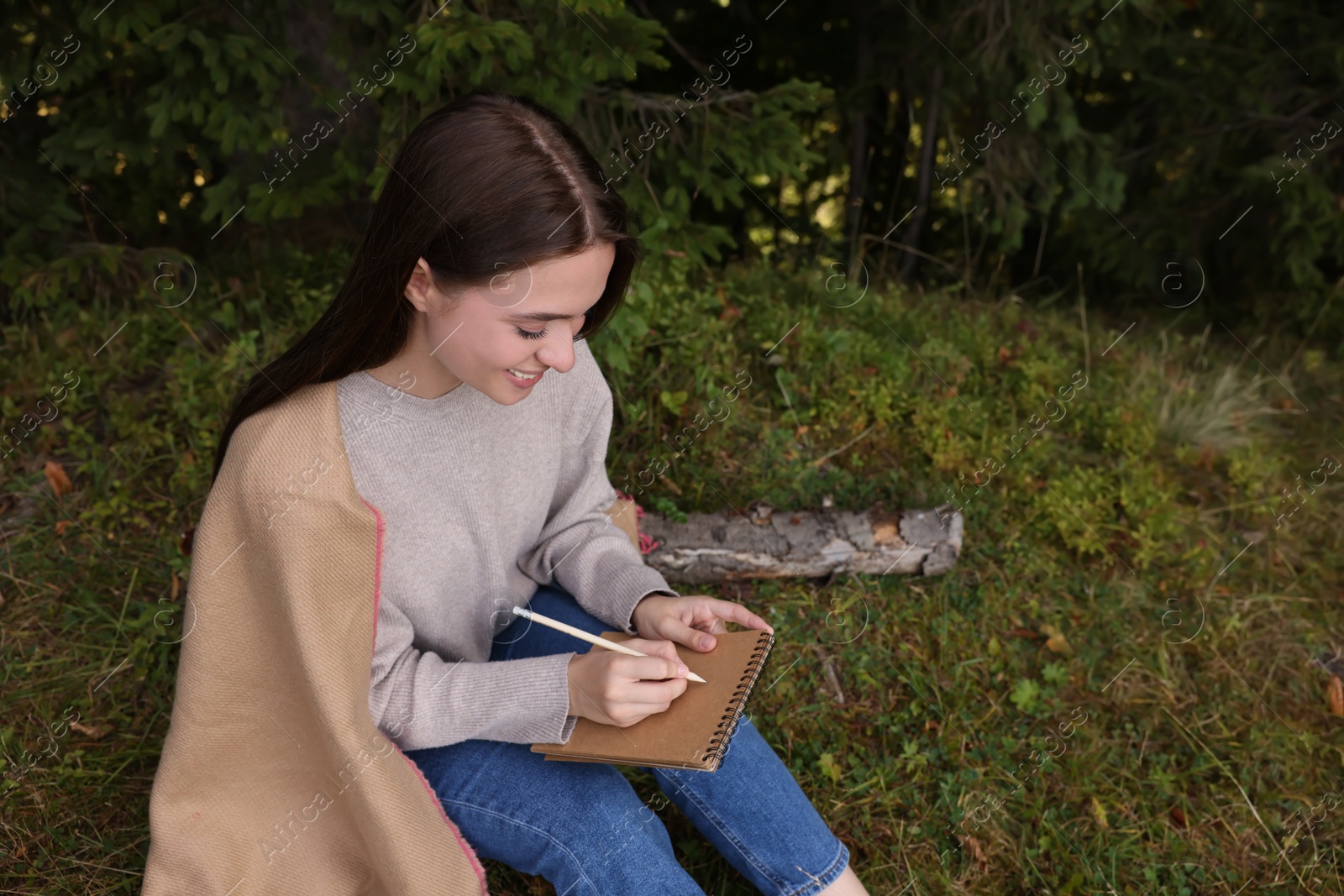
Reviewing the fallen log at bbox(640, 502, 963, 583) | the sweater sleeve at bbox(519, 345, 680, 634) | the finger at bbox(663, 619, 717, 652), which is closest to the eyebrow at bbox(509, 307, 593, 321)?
the sweater sleeve at bbox(519, 345, 680, 634)

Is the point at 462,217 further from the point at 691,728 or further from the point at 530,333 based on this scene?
the point at 691,728

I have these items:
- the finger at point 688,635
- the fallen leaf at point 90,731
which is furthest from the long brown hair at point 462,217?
the fallen leaf at point 90,731

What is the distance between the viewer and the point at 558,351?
1776mm

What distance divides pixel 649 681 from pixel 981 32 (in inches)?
131

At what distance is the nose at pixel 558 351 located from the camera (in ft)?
5.79

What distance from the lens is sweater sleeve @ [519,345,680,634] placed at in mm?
2213

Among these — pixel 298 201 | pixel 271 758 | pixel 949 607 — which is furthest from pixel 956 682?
pixel 298 201

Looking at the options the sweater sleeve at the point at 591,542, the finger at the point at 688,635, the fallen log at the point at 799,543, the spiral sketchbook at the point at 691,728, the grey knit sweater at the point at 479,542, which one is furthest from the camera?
the fallen log at the point at 799,543

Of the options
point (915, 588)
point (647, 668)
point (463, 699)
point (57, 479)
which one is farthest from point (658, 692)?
point (57, 479)

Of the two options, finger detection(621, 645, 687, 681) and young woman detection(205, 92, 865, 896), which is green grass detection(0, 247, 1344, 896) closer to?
young woman detection(205, 92, 865, 896)

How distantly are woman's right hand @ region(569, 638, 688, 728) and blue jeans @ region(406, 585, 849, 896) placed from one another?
16 cm

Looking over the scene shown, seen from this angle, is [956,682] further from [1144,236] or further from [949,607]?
[1144,236]

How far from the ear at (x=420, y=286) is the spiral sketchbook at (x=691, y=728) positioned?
0.83m

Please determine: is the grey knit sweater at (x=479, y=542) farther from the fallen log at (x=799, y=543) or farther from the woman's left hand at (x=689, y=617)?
the fallen log at (x=799, y=543)
